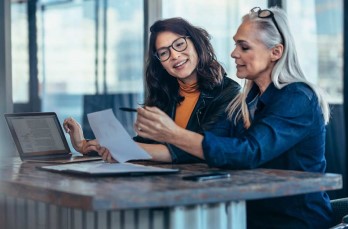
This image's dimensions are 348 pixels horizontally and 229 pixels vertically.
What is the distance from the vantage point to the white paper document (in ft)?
7.39

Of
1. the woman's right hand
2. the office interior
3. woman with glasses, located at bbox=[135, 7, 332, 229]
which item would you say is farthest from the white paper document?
the office interior

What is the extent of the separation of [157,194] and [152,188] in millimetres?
77

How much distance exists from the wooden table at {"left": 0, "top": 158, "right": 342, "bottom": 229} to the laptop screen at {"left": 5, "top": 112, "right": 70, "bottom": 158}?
1.98 feet

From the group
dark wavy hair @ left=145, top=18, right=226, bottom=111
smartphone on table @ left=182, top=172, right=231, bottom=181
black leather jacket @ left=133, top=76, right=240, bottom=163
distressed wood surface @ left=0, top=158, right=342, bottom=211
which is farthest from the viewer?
dark wavy hair @ left=145, top=18, right=226, bottom=111

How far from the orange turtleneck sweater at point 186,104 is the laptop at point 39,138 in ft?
1.38

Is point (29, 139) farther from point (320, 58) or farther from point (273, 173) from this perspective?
point (320, 58)

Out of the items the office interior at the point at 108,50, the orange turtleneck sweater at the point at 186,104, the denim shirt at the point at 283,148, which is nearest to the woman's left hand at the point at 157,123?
the denim shirt at the point at 283,148

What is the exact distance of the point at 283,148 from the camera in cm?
221

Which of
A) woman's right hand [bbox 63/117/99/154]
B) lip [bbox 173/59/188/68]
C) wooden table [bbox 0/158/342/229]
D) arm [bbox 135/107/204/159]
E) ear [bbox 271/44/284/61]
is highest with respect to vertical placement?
ear [bbox 271/44/284/61]

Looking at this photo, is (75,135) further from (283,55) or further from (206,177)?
(206,177)

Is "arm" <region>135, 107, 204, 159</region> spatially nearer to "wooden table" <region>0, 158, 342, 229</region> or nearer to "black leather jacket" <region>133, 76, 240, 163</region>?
"wooden table" <region>0, 158, 342, 229</region>

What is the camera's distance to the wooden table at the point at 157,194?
65.4 inches

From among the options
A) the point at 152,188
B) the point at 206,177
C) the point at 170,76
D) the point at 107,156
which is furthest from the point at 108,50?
the point at 152,188

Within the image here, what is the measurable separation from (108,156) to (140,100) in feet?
8.03
